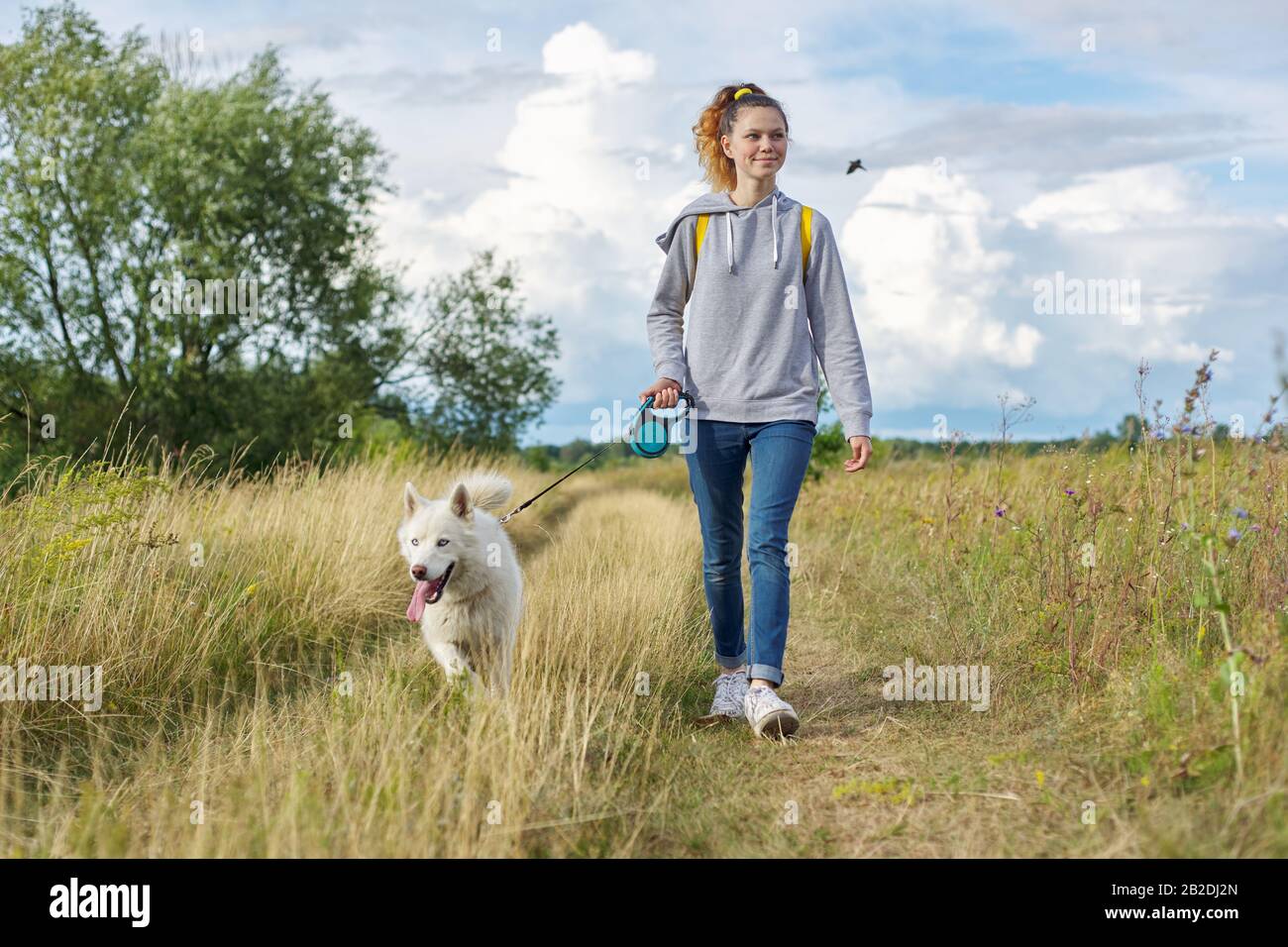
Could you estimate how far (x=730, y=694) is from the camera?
463cm

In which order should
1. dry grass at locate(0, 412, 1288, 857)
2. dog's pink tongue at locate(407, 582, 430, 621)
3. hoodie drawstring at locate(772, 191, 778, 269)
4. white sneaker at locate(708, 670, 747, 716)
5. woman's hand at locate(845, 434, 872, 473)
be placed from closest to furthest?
dry grass at locate(0, 412, 1288, 857) < woman's hand at locate(845, 434, 872, 473) < hoodie drawstring at locate(772, 191, 778, 269) < white sneaker at locate(708, 670, 747, 716) < dog's pink tongue at locate(407, 582, 430, 621)

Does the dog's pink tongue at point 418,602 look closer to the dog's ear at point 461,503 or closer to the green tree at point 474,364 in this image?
the dog's ear at point 461,503

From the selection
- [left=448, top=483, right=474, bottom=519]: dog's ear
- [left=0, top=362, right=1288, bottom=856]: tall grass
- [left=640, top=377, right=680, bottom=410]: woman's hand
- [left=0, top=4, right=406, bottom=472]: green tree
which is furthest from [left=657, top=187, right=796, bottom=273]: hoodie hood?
[left=0, top=4, right=406, bottom=472]: green tree

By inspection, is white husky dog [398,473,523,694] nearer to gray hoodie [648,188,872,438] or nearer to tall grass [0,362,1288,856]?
tall grass [0,362,1288,856]

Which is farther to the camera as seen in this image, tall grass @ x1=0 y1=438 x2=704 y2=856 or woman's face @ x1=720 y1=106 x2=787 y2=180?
woman's face @ x1=720 y1=106 x2=787 y2=180

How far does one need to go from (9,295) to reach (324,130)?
22.9 feet

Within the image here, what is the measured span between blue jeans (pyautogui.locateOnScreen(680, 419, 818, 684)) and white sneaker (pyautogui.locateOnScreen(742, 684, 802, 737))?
2.9 inches

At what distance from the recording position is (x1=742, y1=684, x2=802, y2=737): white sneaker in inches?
167

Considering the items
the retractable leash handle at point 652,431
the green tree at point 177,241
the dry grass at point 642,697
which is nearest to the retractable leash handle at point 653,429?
the retractable leash handle at point 652,431

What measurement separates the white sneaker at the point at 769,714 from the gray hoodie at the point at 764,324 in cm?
118

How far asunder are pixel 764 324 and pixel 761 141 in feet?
2.57

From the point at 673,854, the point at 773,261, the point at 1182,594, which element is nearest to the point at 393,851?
the point at 673,854

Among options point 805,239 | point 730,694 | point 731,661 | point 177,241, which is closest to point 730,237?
point 805,239

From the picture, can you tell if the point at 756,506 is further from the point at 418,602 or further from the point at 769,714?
the point at 418,602
